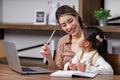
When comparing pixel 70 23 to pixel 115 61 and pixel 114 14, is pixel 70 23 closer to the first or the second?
pixel 115 61

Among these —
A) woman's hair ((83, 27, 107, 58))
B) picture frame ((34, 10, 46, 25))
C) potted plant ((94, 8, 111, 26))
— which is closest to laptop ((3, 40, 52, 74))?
woman's hair ((83, 27, 107, 58))

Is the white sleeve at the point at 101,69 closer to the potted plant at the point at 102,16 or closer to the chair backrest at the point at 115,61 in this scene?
the chair backrest at the point at 115,61

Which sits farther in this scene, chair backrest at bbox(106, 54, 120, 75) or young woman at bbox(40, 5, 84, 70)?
young woman at bbox(40, 5, 84, 70)

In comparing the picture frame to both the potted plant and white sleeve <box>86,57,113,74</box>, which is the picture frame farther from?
white sleeve <box>86,57,113,74</box>

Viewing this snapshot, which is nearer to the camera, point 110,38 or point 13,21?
point 110,38

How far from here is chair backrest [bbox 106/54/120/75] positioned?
2246 mm

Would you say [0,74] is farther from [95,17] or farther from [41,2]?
[41,2]

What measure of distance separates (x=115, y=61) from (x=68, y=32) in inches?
18.3

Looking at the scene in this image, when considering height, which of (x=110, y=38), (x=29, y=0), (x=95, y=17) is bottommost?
(x=110, y=38)

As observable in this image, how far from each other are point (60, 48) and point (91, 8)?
0.65 m

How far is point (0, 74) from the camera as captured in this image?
6.70ft

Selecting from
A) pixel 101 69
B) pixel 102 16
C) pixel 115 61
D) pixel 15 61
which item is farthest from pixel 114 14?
pixel 15 61

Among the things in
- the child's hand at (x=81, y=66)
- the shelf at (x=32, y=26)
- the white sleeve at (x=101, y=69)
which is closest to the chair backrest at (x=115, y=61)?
the white sleeve at (x=101, y=69)

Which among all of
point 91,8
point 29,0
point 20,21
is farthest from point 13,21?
point 91,8
